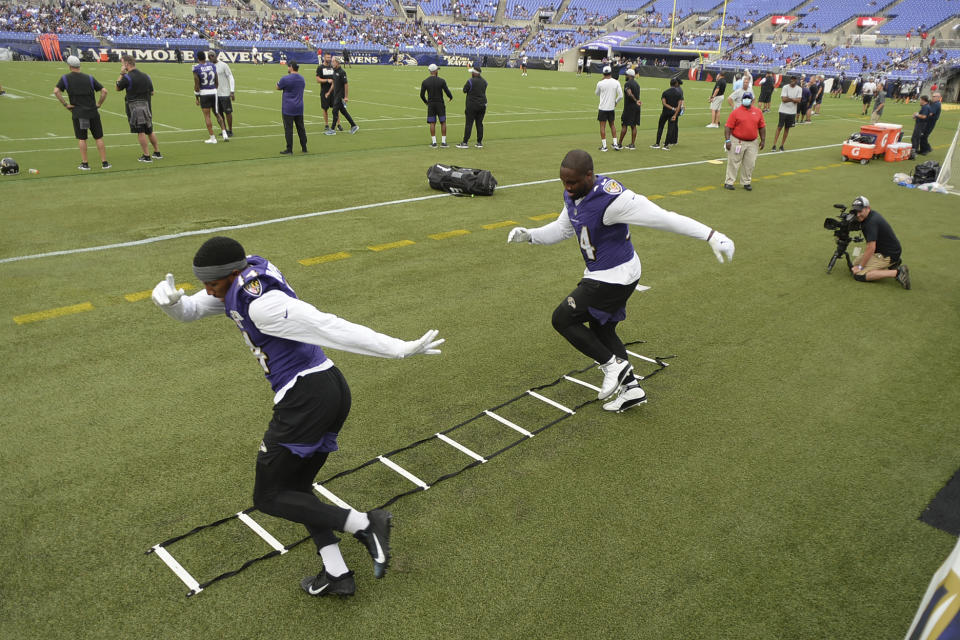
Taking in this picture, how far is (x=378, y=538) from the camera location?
10.9ft

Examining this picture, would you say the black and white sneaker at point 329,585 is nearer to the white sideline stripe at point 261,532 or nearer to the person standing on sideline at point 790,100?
the white sideline stripe at point 261,532

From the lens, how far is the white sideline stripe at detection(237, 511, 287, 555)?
12.4 ft

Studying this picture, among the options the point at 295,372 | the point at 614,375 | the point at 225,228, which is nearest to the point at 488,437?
the point at 614,375

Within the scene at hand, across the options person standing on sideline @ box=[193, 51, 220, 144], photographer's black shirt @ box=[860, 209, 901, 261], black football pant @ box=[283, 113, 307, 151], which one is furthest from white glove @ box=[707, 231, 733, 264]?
person standing on sideline @ box=[193, 51, 220, 144]

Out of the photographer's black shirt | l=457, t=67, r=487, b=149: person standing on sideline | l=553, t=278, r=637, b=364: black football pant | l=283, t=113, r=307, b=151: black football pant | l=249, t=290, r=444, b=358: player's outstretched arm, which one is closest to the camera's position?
l=249, t=290, r=444, b=358: player's outstretched arm

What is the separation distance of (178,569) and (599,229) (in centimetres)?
354

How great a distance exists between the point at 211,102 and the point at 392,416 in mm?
14013

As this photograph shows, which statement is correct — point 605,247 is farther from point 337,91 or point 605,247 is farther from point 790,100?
point 790,100

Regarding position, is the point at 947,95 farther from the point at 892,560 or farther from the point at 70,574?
the point at 70,574

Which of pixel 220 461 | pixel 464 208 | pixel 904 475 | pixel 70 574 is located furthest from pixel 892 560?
pixel 464 208

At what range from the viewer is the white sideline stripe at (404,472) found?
4352 mm

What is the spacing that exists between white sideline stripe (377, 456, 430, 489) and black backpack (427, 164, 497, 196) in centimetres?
838

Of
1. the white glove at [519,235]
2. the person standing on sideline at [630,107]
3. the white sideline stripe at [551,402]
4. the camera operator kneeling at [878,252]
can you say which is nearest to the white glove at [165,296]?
the white glove at [519,235]

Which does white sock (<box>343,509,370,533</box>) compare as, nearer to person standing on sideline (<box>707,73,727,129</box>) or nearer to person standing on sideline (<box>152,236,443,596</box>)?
person standing on sideline (<box>152,236,443,596</box>)
